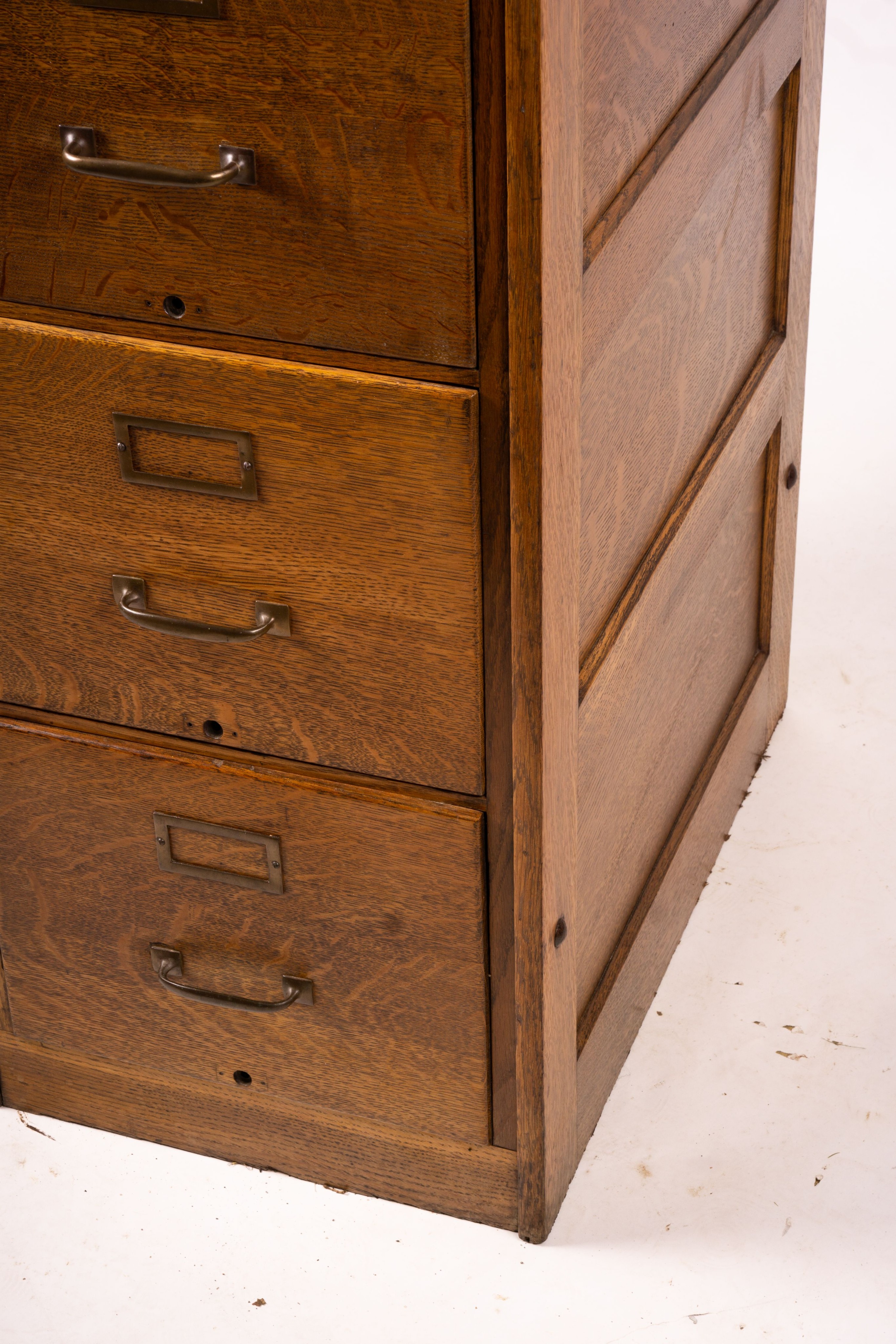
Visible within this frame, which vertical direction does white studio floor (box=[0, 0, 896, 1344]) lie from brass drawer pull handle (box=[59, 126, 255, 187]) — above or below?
below

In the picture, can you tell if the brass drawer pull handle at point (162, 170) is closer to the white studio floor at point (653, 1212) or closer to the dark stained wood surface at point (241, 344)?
the dark stained wood surface at point (241, 344)

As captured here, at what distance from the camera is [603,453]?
130cm

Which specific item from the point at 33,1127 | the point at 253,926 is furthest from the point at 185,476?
the point at 33,1127

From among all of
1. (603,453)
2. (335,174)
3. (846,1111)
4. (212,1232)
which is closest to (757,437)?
(603,453)

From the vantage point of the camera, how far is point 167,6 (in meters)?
1.07

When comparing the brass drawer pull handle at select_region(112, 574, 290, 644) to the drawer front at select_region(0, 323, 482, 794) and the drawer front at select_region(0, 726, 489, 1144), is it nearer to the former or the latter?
the drawer front at select_region(0, 323, 482, 794)

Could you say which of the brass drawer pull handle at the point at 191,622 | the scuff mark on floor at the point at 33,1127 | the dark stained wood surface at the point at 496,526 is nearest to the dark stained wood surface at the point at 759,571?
the dark stained wood surface at the point at 496,526

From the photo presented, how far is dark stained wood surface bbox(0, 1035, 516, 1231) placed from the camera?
146 centimetres

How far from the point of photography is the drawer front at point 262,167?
3.43 ft

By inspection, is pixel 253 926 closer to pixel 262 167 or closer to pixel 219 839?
pixel 219 839

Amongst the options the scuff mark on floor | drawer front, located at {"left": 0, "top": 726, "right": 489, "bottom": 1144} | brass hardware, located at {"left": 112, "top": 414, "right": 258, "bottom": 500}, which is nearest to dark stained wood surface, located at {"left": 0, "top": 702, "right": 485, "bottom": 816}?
drawer front, located at {"left": 0, "top": 726, "right": 489, "bottom": 1144}

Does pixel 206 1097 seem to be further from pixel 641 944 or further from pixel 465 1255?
pixel 641 944

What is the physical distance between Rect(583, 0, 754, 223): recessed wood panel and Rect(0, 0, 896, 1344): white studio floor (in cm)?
83

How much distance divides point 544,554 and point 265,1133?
2.11 feet
